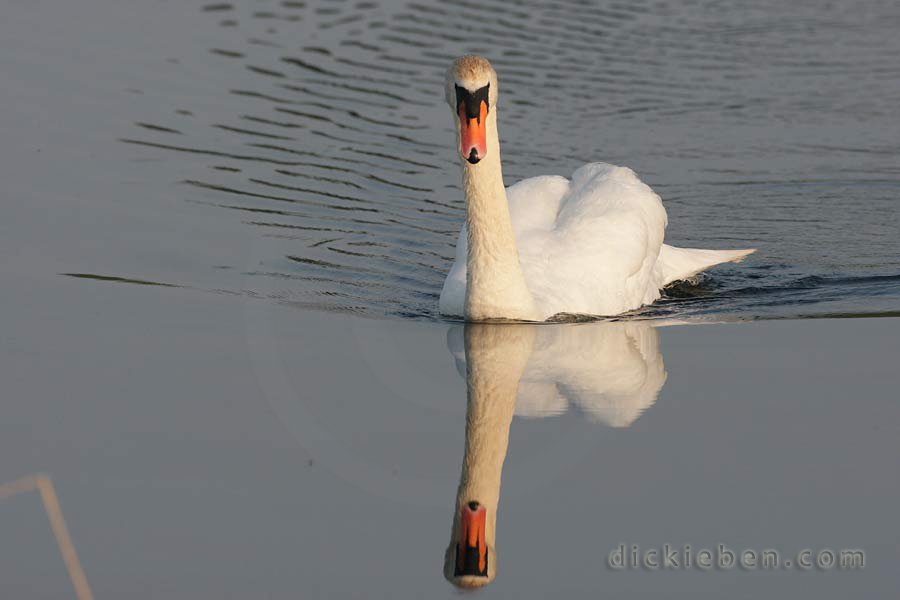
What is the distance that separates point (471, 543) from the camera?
7.03 meters

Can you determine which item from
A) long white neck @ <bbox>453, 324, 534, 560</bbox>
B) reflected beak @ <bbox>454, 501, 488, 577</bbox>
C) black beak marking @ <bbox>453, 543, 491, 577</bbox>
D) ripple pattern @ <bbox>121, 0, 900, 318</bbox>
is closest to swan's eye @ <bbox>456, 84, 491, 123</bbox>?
long white neck @ <bbox>453, 324, 534, 560</bbox>

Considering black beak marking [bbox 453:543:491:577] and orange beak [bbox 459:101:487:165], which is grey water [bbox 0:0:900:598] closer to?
black beak marking [bbox 453:543:491:577]

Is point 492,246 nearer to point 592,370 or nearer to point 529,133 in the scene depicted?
point 592,370

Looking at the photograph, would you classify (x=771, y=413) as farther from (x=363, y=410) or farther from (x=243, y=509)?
(x=243, y=509)

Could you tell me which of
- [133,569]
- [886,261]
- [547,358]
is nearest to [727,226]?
[886,261]

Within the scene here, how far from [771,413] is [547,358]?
1.76 m

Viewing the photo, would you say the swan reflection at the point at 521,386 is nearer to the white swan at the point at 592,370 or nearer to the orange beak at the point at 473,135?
the white swan at the point at 592,370

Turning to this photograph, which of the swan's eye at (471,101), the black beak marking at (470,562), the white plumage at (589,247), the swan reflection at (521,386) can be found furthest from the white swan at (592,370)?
the black beak marking at (470,562)

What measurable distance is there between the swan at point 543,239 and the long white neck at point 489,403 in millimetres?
240

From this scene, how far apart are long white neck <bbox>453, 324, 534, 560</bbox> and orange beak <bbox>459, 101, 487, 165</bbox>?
4.39 feet

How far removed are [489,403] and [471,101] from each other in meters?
1.95

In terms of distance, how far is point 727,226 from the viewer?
14.4m

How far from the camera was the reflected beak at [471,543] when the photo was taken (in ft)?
22.2

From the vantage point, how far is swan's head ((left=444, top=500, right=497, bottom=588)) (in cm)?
668
